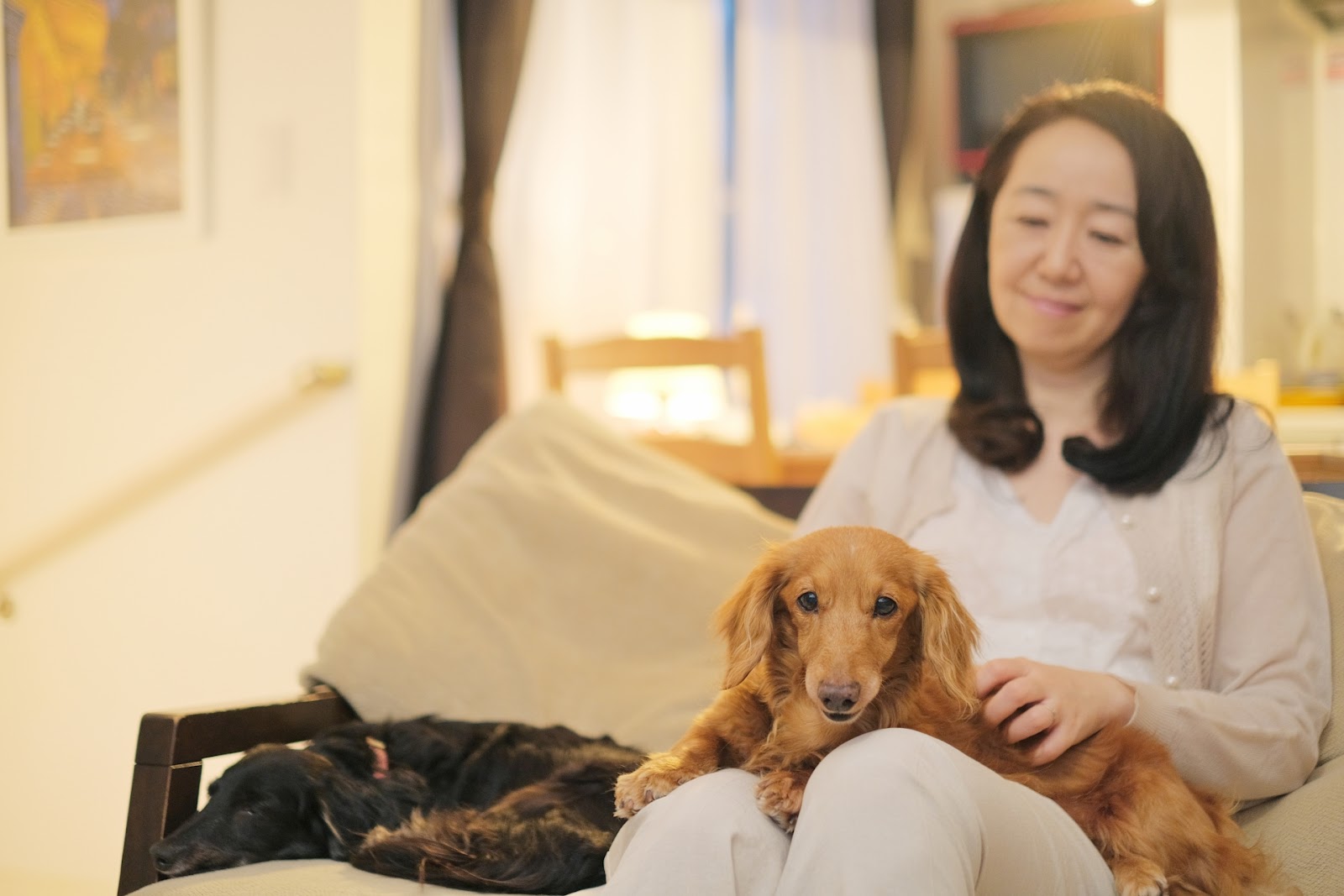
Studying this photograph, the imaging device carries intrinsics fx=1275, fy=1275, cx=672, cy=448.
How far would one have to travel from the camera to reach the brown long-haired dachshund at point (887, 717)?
1.20 m

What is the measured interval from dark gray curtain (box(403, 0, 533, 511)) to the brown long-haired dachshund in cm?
239

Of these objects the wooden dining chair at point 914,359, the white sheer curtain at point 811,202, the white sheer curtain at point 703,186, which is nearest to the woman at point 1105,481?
the wooden dining chair at point 914,359

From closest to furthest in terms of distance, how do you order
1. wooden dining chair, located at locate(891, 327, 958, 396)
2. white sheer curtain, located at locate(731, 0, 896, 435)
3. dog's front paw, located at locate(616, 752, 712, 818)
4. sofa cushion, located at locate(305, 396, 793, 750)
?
dog's front paw, located at locate(616, 752, 712, 818) → sofa cushion, located at locate(305, 396, 793, 750) → wooden dining chair, located at locate(891, 327, 958, 396) → white sheer curtain, located at locate(731, 0, 896, 435)

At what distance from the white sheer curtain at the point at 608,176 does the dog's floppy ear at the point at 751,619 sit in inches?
105

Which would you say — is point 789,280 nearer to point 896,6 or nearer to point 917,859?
point 896,6

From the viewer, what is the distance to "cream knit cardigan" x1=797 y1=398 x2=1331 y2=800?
1432 mm

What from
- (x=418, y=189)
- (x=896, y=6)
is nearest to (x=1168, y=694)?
(x=418, y=189)

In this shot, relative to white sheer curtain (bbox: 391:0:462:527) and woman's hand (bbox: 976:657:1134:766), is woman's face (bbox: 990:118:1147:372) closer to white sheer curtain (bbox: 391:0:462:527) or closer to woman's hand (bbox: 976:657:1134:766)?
woman's hand (bbox: 976:657:1134:766)

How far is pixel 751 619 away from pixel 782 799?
0.17 metres

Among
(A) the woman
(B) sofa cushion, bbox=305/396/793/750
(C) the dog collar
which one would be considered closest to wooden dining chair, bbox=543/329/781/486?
(B) sofa cushion, bbox=305/396/793/750

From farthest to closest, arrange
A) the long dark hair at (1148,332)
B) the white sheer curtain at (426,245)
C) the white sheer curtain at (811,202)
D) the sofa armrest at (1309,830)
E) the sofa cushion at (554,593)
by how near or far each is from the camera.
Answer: the white sheer curtain at (811,202)
the white sheer curtain at (426,245)
the sofa cushion at (554,593)
the long dark hair at (1148,332)
the sofa armrest at (1309,830)

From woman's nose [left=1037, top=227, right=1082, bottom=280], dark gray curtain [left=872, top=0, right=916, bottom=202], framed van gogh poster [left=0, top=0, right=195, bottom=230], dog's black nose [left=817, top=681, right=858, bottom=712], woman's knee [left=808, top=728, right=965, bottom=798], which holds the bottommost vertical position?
woman's knee [left=808, top=728, right=965, bottom=798]

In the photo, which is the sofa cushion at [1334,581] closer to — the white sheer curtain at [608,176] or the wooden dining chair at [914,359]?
the wooden dining chair at [914,359]

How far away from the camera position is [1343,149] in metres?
3.94
